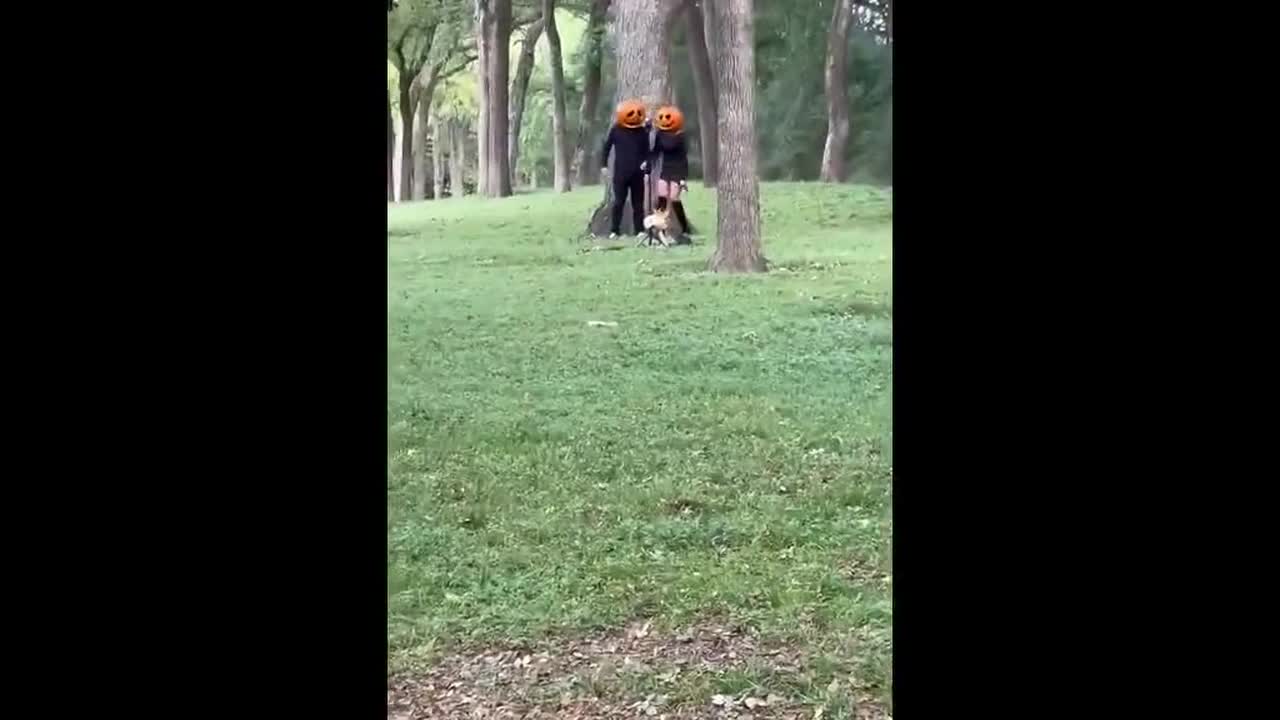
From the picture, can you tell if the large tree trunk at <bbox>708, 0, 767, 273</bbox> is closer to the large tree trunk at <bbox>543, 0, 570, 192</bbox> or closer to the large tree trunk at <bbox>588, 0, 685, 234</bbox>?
the large tree trunk at <bbox>588, 0, 685, 234</bbox>

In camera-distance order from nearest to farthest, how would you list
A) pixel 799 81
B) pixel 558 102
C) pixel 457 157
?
pixel 799 81 < pixel 558 102 < pixel 457 157

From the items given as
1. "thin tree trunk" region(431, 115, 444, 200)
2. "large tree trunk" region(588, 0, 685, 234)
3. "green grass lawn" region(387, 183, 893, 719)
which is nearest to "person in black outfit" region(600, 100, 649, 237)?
"large tree trunk" region(588, 0, 685, 234)

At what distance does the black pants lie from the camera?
380 inches

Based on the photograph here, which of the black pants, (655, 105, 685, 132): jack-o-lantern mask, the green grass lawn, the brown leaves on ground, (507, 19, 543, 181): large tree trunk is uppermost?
(507, 19, 543, 181): large tree trunk

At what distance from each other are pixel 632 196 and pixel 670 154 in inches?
16.9

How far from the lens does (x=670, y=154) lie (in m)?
9.61

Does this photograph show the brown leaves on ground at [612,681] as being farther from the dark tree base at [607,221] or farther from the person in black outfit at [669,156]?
the dark tree base at [607,221]

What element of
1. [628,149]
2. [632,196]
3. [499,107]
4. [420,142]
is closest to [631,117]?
[628,149]

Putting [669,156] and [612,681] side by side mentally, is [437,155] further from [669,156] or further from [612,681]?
[612,681]

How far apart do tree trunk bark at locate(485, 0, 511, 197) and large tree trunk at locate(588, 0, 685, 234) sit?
169 inches
